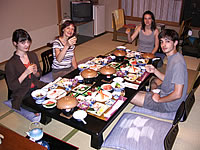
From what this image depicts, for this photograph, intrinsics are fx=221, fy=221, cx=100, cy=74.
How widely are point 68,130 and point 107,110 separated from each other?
877 millimetres

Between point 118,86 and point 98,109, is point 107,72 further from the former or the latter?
point 98,109

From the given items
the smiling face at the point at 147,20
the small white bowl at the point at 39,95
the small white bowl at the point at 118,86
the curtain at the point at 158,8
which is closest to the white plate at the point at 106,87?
the small white bowl at the point at 118,86

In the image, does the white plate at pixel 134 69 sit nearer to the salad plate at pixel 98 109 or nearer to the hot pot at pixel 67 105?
the salad plate at pixel 98 109

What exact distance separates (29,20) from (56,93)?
3.30m

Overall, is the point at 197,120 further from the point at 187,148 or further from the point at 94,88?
the point at 94,88

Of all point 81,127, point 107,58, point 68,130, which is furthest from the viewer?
point 107,58

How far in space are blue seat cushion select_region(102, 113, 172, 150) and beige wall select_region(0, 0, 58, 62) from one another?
3.36m

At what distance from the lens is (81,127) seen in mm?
1773

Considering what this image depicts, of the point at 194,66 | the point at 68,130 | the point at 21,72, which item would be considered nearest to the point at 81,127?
the point at 68,130

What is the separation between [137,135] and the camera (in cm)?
199

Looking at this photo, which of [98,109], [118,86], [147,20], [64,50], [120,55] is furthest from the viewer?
[147,20]

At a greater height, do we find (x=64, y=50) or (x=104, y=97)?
(x=64, y=50)

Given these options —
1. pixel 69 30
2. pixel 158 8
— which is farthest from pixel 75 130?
pixel 158 8

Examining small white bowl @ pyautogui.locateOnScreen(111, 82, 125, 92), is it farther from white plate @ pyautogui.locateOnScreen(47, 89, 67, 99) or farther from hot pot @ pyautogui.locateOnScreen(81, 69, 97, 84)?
white plate @ pyautogui.locateOnScreen(47, 89, 67, 99)
